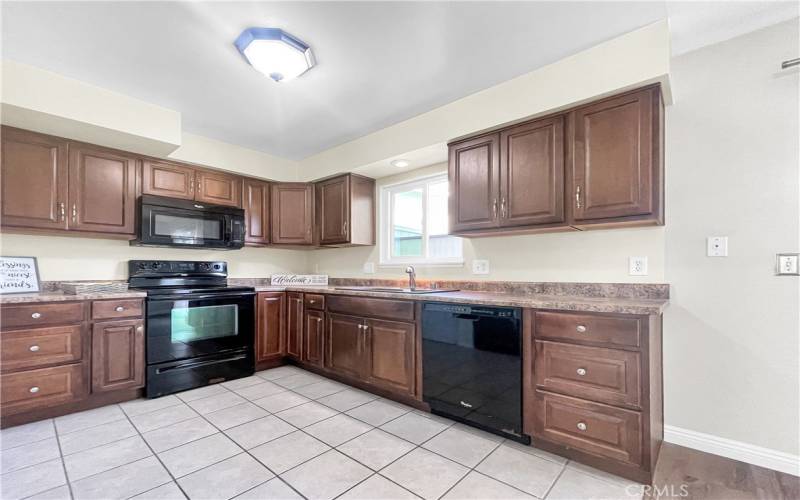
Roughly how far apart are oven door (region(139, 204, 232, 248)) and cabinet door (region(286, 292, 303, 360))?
843 mm

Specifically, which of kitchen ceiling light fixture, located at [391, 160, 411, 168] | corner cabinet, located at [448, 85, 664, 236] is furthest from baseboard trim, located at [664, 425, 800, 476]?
kitchen ceiling light fixture, located at [391, 160, 411, 168]

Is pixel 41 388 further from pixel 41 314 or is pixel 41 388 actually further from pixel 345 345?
pixel 345 345

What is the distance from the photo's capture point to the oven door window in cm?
294

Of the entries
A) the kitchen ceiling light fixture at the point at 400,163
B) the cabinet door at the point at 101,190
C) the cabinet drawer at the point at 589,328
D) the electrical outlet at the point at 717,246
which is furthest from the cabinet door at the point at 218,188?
the electrical outlet at the point at 717,246

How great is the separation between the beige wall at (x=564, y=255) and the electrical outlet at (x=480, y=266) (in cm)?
3

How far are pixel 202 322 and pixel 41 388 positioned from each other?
1.02m

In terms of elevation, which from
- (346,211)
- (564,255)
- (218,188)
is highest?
(218,188)

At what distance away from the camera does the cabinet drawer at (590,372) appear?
1.69 m

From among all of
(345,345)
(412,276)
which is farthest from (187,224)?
(412,276)

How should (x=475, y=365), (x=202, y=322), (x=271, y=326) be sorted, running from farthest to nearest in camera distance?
(x=271, y=326), (x=202, y=322), (x=475, y=365)

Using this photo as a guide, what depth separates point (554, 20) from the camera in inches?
73.1

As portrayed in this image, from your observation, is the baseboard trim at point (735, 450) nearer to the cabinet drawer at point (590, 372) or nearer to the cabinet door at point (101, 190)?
the cabinet drawer at point (590, 372)

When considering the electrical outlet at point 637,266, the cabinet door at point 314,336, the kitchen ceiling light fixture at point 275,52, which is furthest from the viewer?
the cabinet door at point 314,336

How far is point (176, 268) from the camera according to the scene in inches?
133
